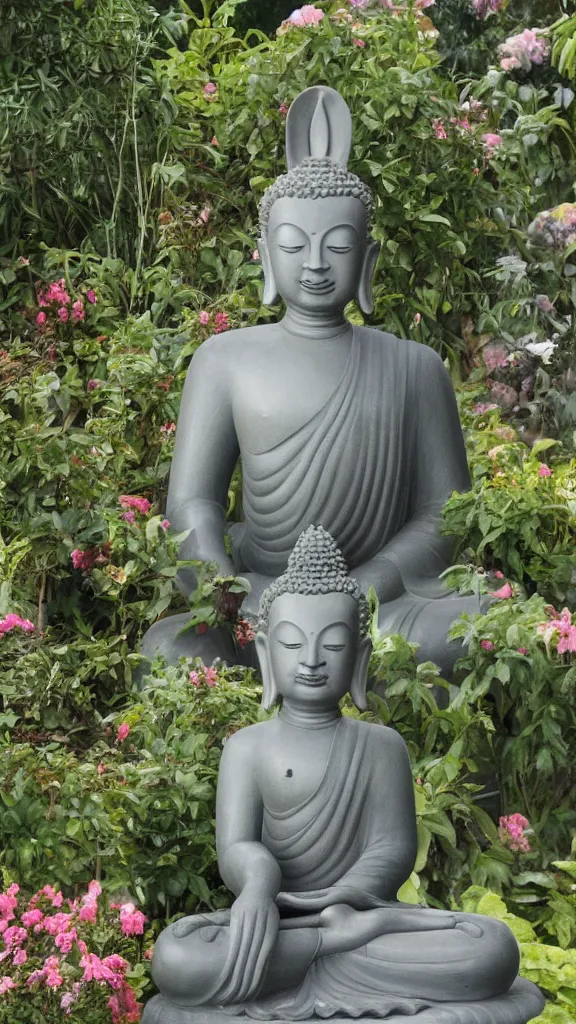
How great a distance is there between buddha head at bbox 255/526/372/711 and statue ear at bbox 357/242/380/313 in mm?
1554

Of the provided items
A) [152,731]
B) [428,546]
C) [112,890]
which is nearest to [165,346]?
[428,546]

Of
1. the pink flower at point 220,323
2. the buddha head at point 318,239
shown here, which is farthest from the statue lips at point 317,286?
the pink flower at point 220,323

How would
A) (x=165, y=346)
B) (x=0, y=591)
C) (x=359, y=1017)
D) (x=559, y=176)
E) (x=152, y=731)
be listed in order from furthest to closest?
(x=559, y=176) → (x=165, y=346) → (x=0, y=591) → (x=152, y=731) → (x=359, y=1017)

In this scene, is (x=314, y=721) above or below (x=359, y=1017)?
above

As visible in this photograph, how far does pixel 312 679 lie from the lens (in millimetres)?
4555

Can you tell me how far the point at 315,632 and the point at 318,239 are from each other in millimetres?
1695

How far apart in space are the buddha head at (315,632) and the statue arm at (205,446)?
1447 mm

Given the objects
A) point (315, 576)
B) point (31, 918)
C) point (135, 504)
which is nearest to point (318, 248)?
point (135, 504)

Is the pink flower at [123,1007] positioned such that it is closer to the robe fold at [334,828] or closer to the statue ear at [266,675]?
the robe fold at [334,828]

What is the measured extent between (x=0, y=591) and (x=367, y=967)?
67.3 inches

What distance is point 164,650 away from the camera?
5793 mm

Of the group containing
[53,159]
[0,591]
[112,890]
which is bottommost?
[112,890]

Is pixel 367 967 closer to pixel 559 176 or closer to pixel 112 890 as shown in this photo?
pixel 112 890

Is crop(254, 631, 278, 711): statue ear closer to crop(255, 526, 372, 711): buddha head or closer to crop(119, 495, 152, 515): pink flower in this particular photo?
crop(255, 526, 372, 711): buddha head
